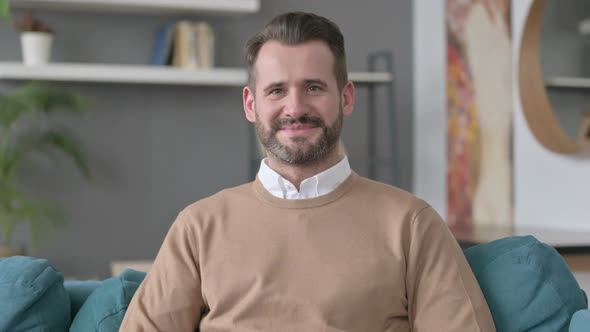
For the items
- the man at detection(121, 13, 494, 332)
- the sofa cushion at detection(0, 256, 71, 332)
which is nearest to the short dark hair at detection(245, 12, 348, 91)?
the man at detection(121, 13, 494, 332)

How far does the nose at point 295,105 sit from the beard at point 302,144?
1cm

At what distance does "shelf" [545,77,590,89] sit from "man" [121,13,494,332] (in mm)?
1862

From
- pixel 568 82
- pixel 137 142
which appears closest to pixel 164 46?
pixel 137 142

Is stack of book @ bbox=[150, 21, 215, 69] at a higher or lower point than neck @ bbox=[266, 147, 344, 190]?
higher

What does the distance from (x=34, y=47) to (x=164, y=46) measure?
2.09ft

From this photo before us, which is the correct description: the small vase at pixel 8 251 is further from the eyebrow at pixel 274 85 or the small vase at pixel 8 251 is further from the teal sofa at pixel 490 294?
the eyebrow at pixel 274 85

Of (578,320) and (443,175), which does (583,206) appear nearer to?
(443,175)

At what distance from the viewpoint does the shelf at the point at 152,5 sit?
3963mm

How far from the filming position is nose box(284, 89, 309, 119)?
1.65 metres

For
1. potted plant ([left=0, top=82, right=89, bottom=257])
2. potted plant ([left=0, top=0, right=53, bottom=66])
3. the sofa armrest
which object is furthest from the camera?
potted plant ([left=0, top=0, right=53, bottom=66])

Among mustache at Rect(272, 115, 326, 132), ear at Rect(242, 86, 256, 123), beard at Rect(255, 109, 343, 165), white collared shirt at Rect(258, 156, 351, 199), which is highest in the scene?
ear at Rect(242, 86, 256, 123)

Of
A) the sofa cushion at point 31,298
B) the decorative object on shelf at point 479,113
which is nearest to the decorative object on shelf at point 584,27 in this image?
the decorative object on shelf at point 479,113

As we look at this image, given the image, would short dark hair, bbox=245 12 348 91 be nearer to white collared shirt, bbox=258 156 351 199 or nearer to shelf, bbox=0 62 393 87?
white collared shirt, bbox=258 156 351 199

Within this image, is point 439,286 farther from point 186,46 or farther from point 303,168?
point 186,46
